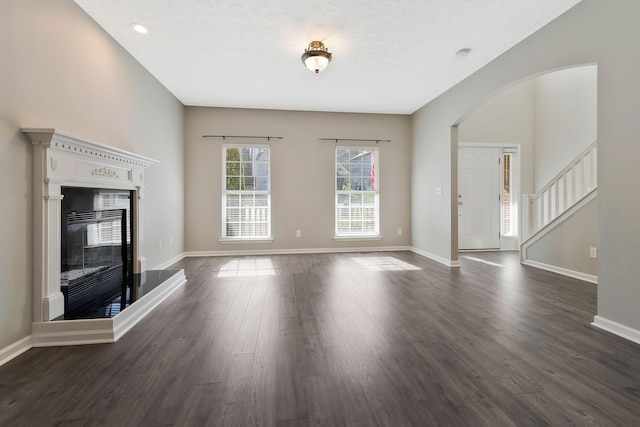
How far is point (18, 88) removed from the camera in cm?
208

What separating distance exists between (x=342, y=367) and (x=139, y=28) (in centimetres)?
370

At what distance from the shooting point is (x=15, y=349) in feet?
6.66

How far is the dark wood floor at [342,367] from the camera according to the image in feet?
4.74

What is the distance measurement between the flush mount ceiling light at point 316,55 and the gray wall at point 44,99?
83.7 inches

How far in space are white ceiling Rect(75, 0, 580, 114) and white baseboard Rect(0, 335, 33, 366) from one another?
2849 millimetres

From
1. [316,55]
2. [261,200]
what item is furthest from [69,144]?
[261,200]

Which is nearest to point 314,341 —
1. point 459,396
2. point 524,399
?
point 459,396

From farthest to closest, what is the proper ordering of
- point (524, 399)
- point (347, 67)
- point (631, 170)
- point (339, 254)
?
point (339, 254) → point (347, 67) → point (631, 170) → point (524, 399)

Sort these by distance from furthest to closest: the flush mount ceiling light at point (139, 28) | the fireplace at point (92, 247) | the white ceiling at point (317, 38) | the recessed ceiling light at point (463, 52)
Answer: the recessed ceiling light at point (463, 52)
the flush mount ceiling light at point (139, 28)
the white ceiling at point (317, 38)
the fireplace at point (92, 247)

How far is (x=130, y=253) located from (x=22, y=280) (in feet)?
4.80

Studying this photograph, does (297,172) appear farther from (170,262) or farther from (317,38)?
(317,38)

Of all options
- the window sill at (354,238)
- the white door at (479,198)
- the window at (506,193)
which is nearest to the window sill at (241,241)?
the window sill at (354,238)

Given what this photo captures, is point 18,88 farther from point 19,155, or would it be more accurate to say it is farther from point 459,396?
point 459,396

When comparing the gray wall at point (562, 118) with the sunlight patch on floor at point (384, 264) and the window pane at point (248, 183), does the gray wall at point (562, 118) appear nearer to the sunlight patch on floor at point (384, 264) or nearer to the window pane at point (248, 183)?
the sunlight patch on floor at point (384, 264)
